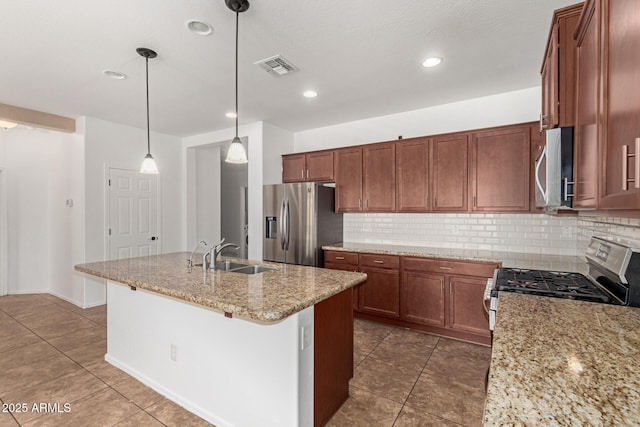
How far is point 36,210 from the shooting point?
5.07 meters

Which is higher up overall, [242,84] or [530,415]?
[242,84]

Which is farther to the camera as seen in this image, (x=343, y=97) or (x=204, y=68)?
(x=343, y=97)

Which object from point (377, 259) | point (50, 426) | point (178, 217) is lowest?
point (50, 426)

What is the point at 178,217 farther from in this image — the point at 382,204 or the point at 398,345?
the point at 398,345

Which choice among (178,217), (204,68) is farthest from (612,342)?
(178,217)

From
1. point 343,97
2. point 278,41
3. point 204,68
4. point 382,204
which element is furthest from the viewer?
point 382,204

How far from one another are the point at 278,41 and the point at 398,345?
2998mm

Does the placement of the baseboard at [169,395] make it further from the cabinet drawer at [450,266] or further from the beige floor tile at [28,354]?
the cabinet drawer at [450,266]

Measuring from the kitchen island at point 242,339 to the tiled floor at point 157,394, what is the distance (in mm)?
177

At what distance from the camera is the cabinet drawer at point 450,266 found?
3.00 metres

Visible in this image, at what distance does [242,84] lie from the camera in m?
3.11

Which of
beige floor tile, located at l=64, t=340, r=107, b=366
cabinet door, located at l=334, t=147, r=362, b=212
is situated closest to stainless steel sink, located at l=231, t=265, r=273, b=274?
beige floor tile, located at l=64, t=340, r=107, b=366

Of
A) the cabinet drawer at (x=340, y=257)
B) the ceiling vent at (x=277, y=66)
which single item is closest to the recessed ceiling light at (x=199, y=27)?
the ceiling vent at (x=277, y=66)

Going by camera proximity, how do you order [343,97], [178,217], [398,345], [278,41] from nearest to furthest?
1. [278,41]
2. [398,345]
3. [343,97]
4. [178,217]
